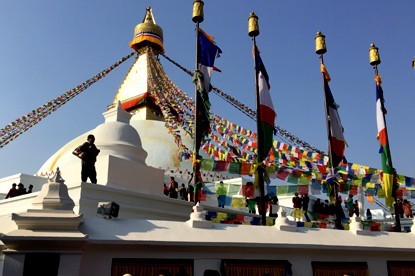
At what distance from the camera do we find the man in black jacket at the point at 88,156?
1002 cm

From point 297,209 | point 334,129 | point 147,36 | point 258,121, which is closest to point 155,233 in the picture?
point 258,121

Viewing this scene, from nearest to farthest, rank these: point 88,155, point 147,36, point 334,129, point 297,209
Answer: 1. point 88,155
2. point 334,129
3. point 297,209
4. point 147,36

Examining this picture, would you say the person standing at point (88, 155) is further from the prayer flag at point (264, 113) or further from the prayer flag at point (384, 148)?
the prayer flag at point (384, 148)

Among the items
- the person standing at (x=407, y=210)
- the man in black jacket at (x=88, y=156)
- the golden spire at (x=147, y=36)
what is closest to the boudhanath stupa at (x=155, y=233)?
the man in black jacket at (x=88, y=156)

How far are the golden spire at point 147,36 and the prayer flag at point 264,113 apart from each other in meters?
21.0

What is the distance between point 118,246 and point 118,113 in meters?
8.19

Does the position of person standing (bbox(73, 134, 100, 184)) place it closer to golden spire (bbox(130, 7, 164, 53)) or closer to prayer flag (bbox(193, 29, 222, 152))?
prayer flag (bbox(193, 29, 222, 152))

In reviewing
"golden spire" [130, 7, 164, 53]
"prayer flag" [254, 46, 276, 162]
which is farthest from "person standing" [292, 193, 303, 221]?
"golden spire" [130, 7, 164, 53]

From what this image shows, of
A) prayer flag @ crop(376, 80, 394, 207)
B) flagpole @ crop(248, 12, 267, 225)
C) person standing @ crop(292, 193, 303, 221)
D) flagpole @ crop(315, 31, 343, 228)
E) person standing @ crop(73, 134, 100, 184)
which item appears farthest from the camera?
person standing @ crop(292, 193, 303, 221)

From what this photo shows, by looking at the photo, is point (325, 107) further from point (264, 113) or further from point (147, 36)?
point (147, 36)

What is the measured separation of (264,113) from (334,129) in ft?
8.37

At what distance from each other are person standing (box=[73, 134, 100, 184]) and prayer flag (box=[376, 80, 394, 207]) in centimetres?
882

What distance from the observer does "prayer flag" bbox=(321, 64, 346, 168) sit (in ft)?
42.7

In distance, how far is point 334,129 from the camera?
13344 millimetres
